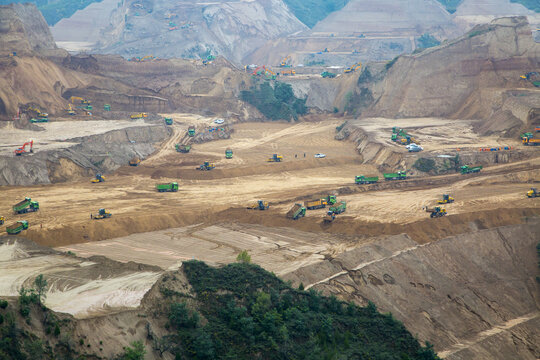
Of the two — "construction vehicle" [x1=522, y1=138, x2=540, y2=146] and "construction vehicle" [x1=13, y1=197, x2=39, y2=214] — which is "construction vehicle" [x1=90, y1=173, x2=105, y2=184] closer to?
"construction vehicle" [x1=13, y1=197, x2=39, y2=214]


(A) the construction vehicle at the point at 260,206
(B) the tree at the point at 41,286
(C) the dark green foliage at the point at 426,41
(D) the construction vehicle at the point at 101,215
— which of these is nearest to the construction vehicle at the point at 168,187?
(A) the construction vehicle at the point at 260,206

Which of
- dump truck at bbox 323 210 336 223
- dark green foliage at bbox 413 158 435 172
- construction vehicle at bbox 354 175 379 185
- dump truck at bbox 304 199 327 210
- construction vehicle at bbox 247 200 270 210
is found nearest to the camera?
dump truck at bbox 323 210 336 223

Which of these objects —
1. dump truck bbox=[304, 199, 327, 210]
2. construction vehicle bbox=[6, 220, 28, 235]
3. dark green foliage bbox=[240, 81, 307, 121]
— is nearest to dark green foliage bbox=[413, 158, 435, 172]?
dump truck bbox=[304, 199, 327, 210]

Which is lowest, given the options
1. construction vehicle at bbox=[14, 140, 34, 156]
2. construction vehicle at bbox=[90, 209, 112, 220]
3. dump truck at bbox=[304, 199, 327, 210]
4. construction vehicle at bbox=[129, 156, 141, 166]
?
construction vehicle at bbox=[129, 156, 141, 166]

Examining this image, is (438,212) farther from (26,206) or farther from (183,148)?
(183,148)

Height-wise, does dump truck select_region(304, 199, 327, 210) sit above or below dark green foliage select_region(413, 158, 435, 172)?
above

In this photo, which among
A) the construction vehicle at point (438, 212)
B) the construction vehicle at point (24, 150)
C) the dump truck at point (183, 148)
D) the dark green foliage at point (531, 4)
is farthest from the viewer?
the dark green foliage at point (531, 4)

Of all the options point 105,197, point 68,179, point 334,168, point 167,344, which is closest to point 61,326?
point 167,344

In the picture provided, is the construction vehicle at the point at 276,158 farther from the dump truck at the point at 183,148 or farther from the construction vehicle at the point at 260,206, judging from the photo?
the construction vehicle at the point at 260,206
